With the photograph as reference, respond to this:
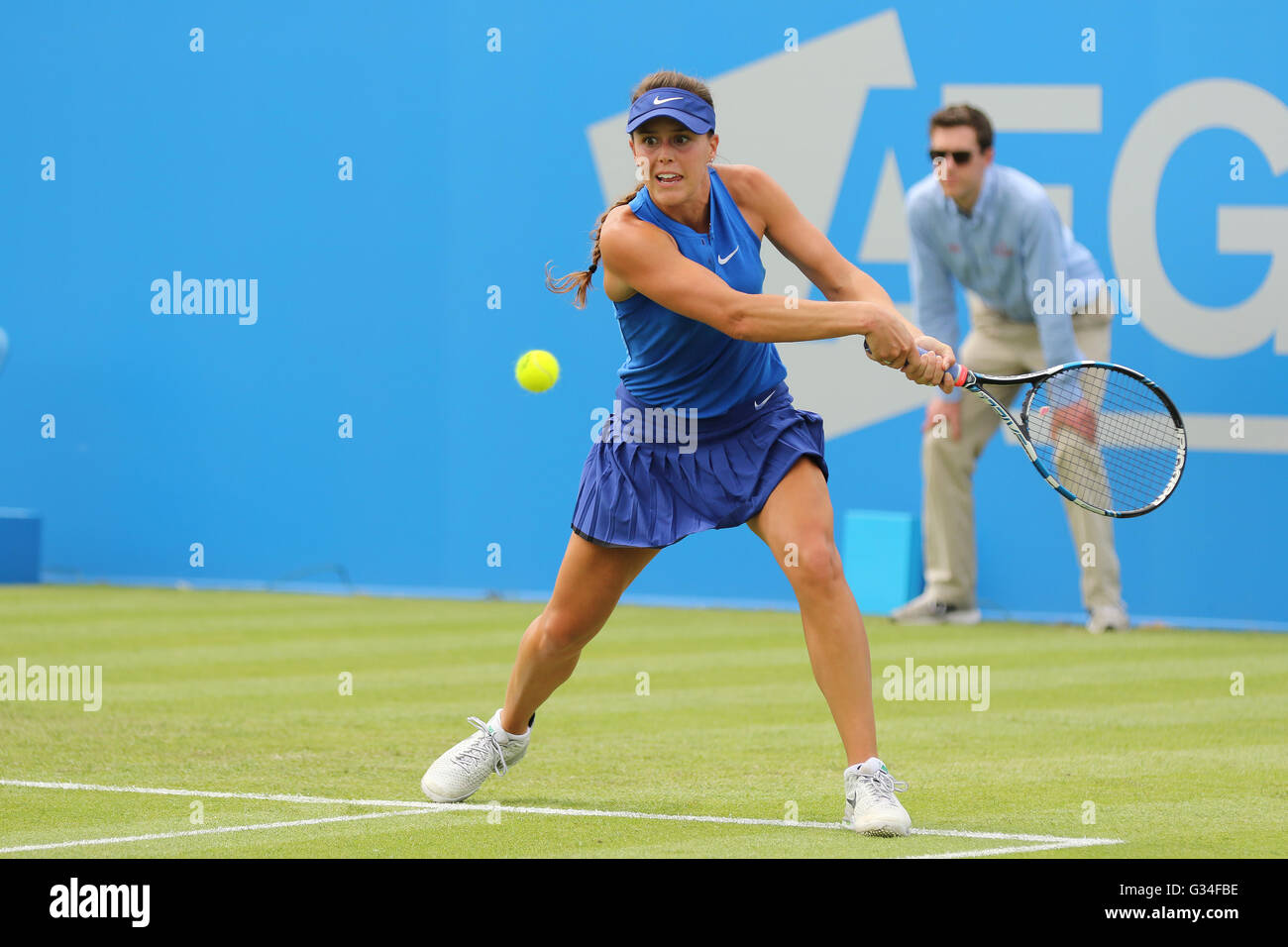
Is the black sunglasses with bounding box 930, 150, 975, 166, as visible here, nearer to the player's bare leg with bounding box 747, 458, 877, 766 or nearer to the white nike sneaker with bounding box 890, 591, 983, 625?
the white nike sneaker with bounding box 890, 591, 983, 625

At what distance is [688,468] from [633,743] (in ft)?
5.66

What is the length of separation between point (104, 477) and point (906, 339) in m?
9.81

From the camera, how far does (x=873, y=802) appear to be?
191 inches

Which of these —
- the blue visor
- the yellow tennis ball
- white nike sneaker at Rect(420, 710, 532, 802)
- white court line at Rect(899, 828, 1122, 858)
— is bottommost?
white court line at Rect(899, 828, 1122, 858)

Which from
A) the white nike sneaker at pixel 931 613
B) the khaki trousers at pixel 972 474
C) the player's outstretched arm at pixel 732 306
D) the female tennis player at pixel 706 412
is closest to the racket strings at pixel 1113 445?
the khaki trousers at pixel 972 474

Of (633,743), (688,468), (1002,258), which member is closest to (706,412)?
(688,468)

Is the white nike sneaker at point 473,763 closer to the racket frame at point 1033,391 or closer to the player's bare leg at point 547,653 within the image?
the player's bare leg at point 547,653

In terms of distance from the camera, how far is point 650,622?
11.0 metres

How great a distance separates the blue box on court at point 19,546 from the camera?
13086 millimetres

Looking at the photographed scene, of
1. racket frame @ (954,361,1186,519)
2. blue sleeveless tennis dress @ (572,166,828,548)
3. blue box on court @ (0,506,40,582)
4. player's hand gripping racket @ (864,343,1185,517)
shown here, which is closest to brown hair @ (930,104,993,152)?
player's hand gripping racket @ (864,343,1185,517)

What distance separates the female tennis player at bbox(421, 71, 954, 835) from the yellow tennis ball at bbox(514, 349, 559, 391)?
4.87 meters

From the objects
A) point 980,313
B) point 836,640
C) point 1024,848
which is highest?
point 980,313

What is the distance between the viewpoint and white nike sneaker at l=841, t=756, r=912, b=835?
4.83 meters

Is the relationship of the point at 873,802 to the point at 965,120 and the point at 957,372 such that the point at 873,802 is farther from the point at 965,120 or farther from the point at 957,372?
the point at 965,120
